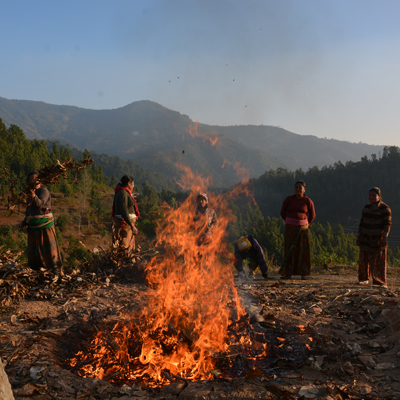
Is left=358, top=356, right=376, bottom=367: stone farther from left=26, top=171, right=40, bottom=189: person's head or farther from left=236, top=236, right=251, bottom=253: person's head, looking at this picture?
left=26, top=171, right=40, bottom=189: person's head

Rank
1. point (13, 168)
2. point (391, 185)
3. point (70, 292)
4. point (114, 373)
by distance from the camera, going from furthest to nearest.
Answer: point (391, 185), point (13, 168), point (70, 292), point (114, 373)

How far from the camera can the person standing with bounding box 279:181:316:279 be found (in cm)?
628

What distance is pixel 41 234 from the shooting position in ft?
16.9

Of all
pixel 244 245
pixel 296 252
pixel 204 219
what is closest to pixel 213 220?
pixel 204 219

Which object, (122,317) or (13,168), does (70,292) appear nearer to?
(122,317)

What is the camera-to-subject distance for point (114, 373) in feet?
9.18

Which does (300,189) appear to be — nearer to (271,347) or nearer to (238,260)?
(238,260)

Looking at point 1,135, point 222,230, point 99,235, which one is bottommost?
point 99,235

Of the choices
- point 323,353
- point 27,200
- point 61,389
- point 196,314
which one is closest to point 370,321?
point 323,353

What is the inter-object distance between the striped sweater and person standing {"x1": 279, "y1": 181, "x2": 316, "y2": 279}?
99 centimetres

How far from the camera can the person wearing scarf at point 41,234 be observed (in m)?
5.00

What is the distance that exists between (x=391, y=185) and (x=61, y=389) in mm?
92158

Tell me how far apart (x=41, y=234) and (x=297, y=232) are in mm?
4843

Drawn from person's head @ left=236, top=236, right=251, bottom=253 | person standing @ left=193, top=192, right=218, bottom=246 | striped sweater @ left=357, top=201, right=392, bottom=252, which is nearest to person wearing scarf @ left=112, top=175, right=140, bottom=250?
person standing @ left=193, top=192, right=218, bottom=246
